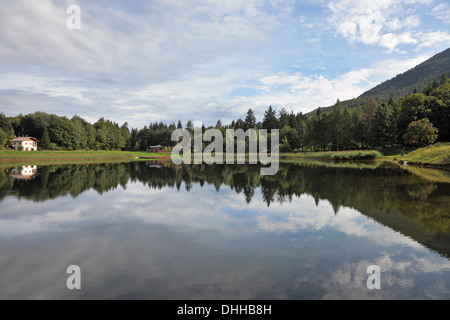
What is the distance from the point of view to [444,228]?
29.6ft

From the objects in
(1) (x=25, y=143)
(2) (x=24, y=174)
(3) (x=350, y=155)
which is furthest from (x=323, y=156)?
(1) (x=25, y=143)

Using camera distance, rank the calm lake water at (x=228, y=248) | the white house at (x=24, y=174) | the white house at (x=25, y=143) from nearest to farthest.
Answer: the calm lake water at (x=228, y=248) < the white house at (x=24, y=174) < the white house at (x=25, y=143)

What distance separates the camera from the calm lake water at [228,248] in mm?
5266

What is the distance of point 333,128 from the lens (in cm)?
7244

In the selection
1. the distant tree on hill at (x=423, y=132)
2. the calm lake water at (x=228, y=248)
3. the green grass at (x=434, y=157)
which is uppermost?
the distant tree on hill at (x=423, y=132)

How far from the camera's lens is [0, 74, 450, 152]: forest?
56.3m

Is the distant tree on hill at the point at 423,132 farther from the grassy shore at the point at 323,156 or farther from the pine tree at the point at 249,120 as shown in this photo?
the pine tree at the point at 249,120

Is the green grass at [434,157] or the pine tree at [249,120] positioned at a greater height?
the pine tree at [249,120]

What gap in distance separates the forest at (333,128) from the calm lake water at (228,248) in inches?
2048

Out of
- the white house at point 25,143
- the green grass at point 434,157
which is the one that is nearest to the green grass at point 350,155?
the green grass at point 434,157

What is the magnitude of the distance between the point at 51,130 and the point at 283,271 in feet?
334

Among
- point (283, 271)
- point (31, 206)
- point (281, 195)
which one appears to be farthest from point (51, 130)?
point (283, 271)

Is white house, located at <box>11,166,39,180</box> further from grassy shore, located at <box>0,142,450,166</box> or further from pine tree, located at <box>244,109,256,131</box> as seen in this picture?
pine tree, located at <box>244,109,256,131</box>
